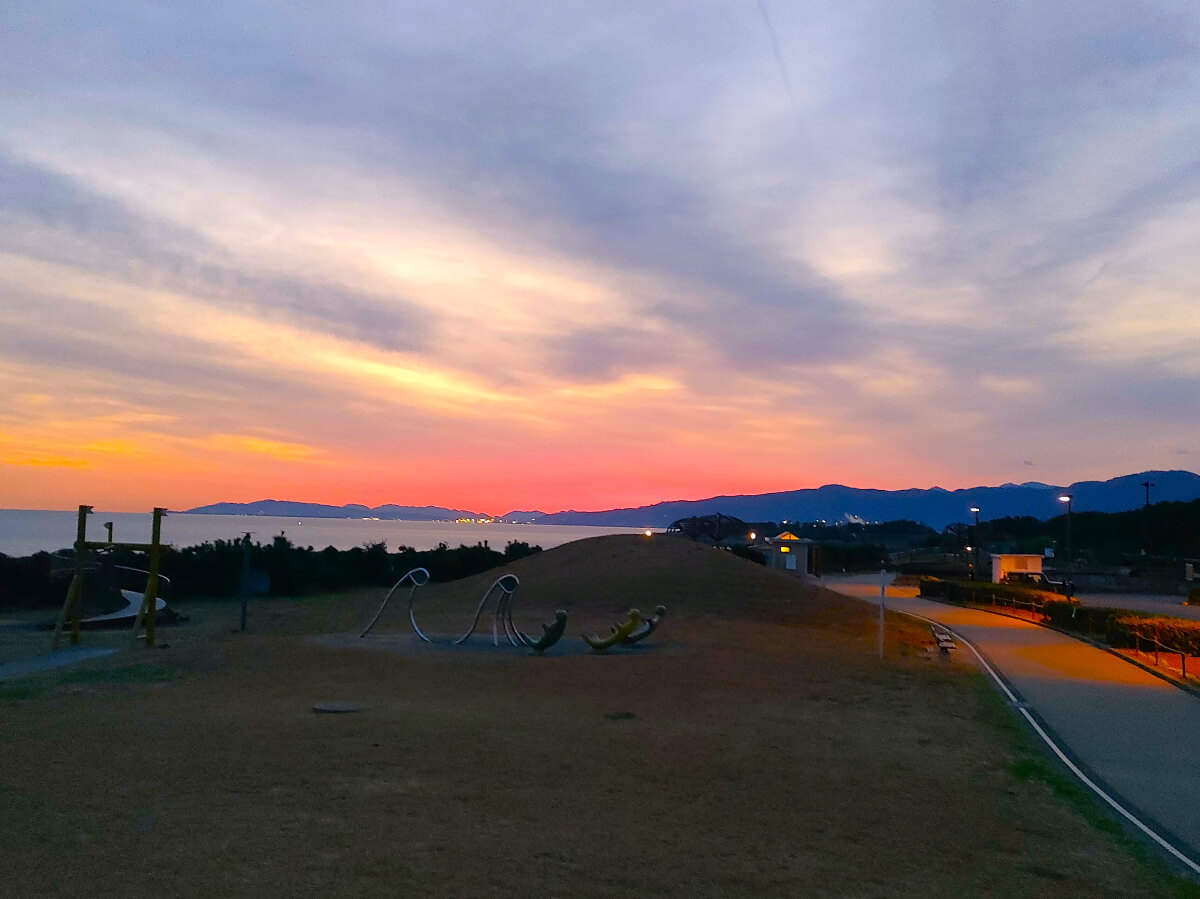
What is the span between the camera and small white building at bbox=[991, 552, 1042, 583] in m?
48.2

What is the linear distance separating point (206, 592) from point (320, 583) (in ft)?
16.3

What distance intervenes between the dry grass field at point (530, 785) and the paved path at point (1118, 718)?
2.06 ft

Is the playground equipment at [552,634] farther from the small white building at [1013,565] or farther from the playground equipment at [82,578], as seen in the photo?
the small white building at [1013,565]

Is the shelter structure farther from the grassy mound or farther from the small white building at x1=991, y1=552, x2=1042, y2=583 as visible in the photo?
the grassy mound

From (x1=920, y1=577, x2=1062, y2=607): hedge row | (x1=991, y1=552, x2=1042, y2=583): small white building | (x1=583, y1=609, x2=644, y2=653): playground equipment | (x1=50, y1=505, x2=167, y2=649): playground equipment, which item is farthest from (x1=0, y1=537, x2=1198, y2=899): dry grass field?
(x1=991, y1=552, x2=1042, y2=583): small white building

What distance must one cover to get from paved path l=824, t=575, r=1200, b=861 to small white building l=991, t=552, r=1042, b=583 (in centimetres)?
2231

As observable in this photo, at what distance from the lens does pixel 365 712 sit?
1251 centimetres

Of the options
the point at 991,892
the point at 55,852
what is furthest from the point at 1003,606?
the point at 55,852

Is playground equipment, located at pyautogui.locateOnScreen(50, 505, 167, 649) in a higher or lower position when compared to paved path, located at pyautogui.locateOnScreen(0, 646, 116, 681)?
higher

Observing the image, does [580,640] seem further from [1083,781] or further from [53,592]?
[53,592]

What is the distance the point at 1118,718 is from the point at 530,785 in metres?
9.67

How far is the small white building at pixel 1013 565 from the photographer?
4819 centimetres

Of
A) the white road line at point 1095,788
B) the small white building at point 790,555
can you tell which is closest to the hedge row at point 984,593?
the small white building at point 790,555

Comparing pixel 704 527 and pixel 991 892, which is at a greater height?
pixel 704 527
